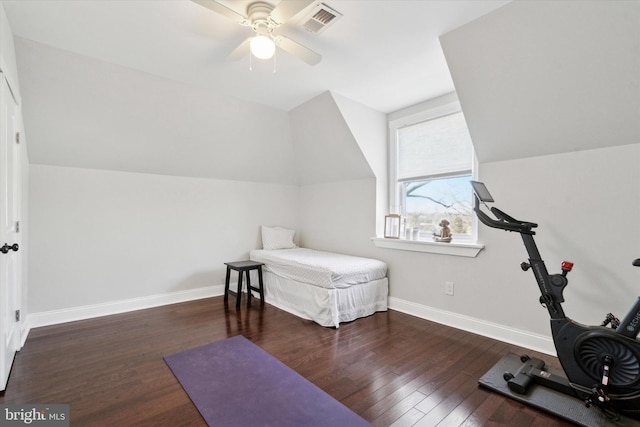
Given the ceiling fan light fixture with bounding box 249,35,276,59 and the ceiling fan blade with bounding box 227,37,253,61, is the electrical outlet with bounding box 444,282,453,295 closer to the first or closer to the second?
the ceiling fan light fixture with bounding box 249,35,276,59

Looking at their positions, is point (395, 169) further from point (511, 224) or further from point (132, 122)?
point (132, 122)

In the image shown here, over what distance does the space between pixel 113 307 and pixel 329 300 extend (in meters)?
2.47

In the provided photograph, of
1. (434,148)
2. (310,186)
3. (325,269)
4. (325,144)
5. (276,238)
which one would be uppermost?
(325,144)

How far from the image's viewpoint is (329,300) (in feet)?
9.71

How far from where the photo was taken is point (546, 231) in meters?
2.45

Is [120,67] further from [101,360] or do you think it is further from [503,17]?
[503,17]

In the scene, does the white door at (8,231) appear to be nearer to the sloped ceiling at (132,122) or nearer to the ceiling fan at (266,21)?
the sloped ceiling at (132,122)

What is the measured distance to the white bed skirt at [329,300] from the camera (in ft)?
9.77

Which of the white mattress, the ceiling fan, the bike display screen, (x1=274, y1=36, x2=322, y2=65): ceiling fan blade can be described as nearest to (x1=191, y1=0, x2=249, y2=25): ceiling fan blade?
the ceiling fan

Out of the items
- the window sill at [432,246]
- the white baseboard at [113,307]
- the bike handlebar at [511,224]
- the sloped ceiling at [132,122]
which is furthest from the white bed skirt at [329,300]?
the sloped ceiling at [132,122]

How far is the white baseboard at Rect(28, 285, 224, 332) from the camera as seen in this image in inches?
116

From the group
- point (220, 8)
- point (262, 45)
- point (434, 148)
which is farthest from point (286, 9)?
point (434, 148)

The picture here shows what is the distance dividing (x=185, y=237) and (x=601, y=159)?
14.0ft

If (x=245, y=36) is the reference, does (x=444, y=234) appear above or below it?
below
